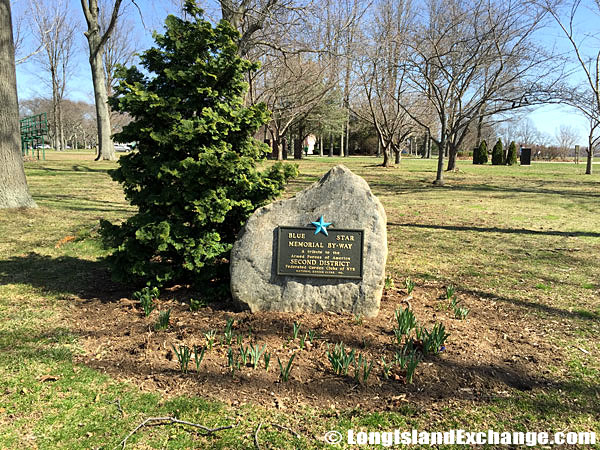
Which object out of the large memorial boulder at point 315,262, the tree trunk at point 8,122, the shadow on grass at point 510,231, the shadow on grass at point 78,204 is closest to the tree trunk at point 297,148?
the shadow on grass at point 78,204

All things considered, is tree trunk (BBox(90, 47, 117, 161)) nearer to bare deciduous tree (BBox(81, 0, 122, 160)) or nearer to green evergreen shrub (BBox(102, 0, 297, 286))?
bare deciduous tree (BBox(81, 0, 122, 160))

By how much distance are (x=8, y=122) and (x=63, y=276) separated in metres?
4.58

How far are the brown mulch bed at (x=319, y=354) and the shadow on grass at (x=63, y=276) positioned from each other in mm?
357

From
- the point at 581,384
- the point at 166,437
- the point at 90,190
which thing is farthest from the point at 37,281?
the point at 90,190

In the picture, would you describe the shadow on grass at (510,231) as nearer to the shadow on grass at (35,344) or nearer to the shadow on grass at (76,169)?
the shadow on grass at (35,344)

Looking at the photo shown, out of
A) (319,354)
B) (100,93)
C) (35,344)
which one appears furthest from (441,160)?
(100,93)

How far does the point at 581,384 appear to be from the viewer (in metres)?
3.13

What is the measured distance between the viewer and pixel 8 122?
8141mm

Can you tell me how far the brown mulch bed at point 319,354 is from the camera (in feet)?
9.83

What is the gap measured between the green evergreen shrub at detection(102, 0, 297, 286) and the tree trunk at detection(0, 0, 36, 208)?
5.08 m

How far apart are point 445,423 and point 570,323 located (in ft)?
7.59

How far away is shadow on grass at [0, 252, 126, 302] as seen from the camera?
493 cm

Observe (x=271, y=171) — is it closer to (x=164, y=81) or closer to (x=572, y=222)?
(x=164, y=81)

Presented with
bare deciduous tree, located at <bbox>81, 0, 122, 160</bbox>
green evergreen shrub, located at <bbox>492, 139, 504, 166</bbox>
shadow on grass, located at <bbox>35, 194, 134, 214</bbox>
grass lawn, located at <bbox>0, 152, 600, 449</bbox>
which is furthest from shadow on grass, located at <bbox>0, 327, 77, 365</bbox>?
green evergreen shrub, located at <bbox>492, 139, 504, 166</bbox>
